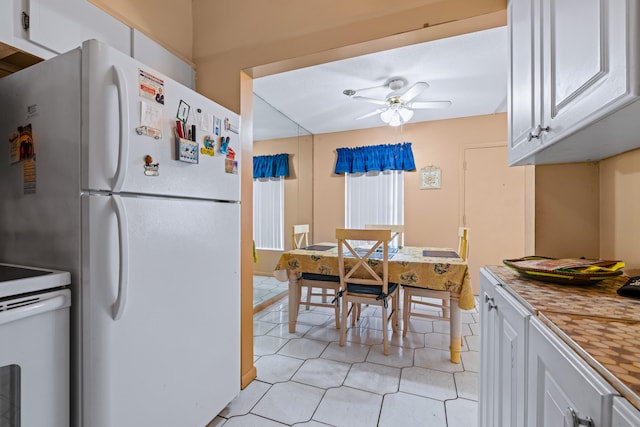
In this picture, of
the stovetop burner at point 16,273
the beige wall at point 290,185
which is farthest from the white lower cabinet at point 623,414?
the beige wall at point 290,185

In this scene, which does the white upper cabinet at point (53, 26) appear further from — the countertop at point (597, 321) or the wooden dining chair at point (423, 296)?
the wooden dining chair at point (423, 296)

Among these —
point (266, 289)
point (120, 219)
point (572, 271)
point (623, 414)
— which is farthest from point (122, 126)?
point (266, 289)

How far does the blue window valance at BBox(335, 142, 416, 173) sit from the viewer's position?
401 centimetres

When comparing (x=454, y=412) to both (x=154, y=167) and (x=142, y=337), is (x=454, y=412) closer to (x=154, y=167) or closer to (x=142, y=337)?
(x=142, y=337)

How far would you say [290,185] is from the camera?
4426mm

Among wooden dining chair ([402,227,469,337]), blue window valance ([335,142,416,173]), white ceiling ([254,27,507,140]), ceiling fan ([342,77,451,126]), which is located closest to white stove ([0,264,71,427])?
wooden dining chair ([402,227,469,337])

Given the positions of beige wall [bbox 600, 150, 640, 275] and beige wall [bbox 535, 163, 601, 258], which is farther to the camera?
beige wall [bbox 535, 163, 601, 258]

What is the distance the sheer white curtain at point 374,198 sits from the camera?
13.7ft

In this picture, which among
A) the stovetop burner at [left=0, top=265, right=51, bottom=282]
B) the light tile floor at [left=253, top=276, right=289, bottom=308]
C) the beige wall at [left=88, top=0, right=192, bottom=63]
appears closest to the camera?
the stovetop burner at [left=0, top=265, right=51, bottom=282]

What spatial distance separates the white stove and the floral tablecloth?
5.73 feet

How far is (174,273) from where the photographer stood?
3.89 ft

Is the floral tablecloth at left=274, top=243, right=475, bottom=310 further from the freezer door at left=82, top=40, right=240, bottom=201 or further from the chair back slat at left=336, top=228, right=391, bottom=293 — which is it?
the freezer door at left=82, top=40, right=240, bottom=201

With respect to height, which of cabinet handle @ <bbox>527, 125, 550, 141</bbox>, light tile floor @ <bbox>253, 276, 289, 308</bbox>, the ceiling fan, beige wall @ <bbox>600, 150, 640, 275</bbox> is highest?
the ceiling fan

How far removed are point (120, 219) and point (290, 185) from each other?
350 centimetres
